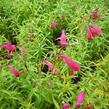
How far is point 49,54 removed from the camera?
3.52 meters

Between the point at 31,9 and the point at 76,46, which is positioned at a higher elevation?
the point at 31,9

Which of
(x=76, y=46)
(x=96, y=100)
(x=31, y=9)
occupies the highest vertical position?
(x=31, y=9)

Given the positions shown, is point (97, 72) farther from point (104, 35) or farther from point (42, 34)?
point (42, 34)

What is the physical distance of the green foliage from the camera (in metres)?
2.75

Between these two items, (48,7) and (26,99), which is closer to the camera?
(26,99)

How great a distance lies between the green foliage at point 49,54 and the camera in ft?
9.02

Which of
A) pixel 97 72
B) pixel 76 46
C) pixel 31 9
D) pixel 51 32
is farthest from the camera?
pixel 31 9

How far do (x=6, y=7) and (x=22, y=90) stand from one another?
6.12 feet

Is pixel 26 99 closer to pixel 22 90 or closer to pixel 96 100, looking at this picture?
pixel 22 90

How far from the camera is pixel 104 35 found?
3.55 meters

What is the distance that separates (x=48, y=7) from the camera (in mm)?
4242

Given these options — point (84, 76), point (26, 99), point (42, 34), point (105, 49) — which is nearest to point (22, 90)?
point (26, 99)

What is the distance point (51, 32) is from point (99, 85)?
1.17m

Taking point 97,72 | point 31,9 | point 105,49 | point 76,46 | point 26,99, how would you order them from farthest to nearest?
point 31,9 < point 105,49 < point 76,46 < point 97,72 < point 26,99
